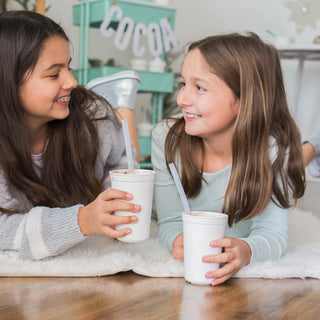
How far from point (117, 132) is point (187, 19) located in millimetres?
3172

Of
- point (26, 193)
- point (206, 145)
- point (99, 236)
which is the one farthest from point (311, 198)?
point (26, 193)

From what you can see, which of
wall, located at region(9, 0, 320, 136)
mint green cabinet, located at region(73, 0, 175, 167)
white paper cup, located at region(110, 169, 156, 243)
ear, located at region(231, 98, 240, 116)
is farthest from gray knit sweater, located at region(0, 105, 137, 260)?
wall, located at region(9, 0, 320, 136)

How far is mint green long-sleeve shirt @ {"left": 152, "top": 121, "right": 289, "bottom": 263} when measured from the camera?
1267 mm

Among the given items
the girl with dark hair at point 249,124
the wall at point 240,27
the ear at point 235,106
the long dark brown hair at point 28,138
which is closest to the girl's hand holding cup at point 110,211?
the girl with dark hair at point 249,124

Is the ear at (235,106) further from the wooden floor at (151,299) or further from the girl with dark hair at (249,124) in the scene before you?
the wooden floor at (151,299)

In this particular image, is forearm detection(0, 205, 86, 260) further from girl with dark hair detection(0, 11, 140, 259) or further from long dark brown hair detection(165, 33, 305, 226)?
long dark brown hair detection(165, 33, 305, 226)

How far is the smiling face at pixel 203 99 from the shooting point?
50.4 inches

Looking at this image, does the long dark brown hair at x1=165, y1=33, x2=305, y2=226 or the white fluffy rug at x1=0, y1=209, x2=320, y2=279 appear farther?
the long dark brown hair at x1=165, y1=33, x2=305, y2=226

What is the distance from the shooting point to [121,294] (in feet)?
3.29

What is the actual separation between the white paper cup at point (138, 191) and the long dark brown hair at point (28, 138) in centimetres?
38

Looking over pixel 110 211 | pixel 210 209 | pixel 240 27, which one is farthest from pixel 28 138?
pixel 240 27

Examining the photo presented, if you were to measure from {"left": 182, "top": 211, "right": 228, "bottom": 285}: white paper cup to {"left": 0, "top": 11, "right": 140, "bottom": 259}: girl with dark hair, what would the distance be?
0.39 ft

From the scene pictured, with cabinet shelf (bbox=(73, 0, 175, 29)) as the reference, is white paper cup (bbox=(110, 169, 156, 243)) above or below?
below

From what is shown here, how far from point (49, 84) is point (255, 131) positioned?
22.3 inches
